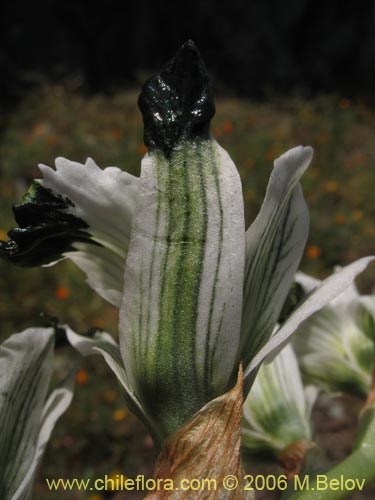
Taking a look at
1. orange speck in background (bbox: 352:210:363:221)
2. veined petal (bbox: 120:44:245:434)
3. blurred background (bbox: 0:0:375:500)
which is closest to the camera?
veined petal (bbox: 120:44:245:434)

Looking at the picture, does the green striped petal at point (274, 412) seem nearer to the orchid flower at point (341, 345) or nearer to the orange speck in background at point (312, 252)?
the orchid flower at point (341, 345)

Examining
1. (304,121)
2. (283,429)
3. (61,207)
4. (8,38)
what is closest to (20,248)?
(61,207)

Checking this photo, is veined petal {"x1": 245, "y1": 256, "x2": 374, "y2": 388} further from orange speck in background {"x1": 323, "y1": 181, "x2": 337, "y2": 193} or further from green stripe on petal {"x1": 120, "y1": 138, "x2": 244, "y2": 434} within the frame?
orange speck in background {"x1": 323, "y1": 181, "x2": 337, "y2": 193}

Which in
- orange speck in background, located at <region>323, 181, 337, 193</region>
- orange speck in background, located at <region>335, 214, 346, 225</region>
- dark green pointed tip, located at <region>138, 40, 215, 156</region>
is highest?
orange speck in background, located at <region>323, 181, 337, 193</region>

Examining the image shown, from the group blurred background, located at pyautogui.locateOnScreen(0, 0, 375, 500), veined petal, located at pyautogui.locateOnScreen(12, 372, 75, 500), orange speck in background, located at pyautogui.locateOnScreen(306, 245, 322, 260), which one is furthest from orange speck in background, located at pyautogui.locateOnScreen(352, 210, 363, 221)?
veined petal, located at pyautogui.locateOnScreen(12, 372, 75, 500)

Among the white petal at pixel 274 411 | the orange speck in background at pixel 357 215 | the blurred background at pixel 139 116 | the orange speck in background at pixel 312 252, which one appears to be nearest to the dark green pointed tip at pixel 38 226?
the blurred background at pixel 139 116
